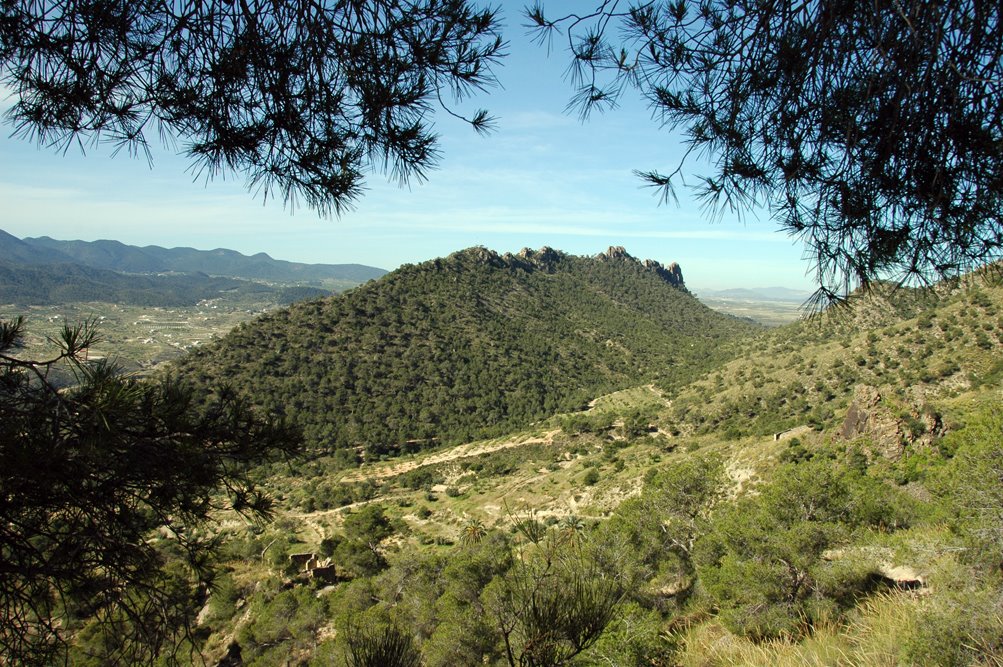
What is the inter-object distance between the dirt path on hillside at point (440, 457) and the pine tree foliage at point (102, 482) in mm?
32534

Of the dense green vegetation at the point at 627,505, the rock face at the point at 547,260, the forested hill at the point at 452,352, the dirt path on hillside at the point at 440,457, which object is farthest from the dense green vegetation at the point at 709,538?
the rock face at the point at 547,260

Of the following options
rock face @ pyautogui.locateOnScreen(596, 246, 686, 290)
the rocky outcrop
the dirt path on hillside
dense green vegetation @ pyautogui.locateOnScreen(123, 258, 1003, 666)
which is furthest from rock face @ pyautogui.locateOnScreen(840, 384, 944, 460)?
the rocky outcrop

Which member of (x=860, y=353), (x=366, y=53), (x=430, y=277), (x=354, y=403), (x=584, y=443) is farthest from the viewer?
(x=430, y=277)

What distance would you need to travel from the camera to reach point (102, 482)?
1.78 metres

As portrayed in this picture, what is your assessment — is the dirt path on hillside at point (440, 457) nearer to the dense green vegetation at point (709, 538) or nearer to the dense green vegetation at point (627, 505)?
the dense green vegetation at point (627, 505)

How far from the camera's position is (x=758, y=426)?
2527 centimetres

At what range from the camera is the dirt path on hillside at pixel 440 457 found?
3328 cm

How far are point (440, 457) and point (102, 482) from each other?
35818 millimetres

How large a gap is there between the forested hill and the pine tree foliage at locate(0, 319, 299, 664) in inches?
1336

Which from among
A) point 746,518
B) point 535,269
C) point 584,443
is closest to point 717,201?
point 746,518

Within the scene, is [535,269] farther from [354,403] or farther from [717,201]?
[717,201]

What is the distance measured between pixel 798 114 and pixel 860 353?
34138mm

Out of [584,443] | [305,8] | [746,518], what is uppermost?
[305,8]

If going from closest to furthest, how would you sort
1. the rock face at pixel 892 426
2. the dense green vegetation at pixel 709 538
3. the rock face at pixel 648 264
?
the dense green vegetation at pixel 709 538, the rock face at pixel 892 426, the rock face at pixel 648 264
